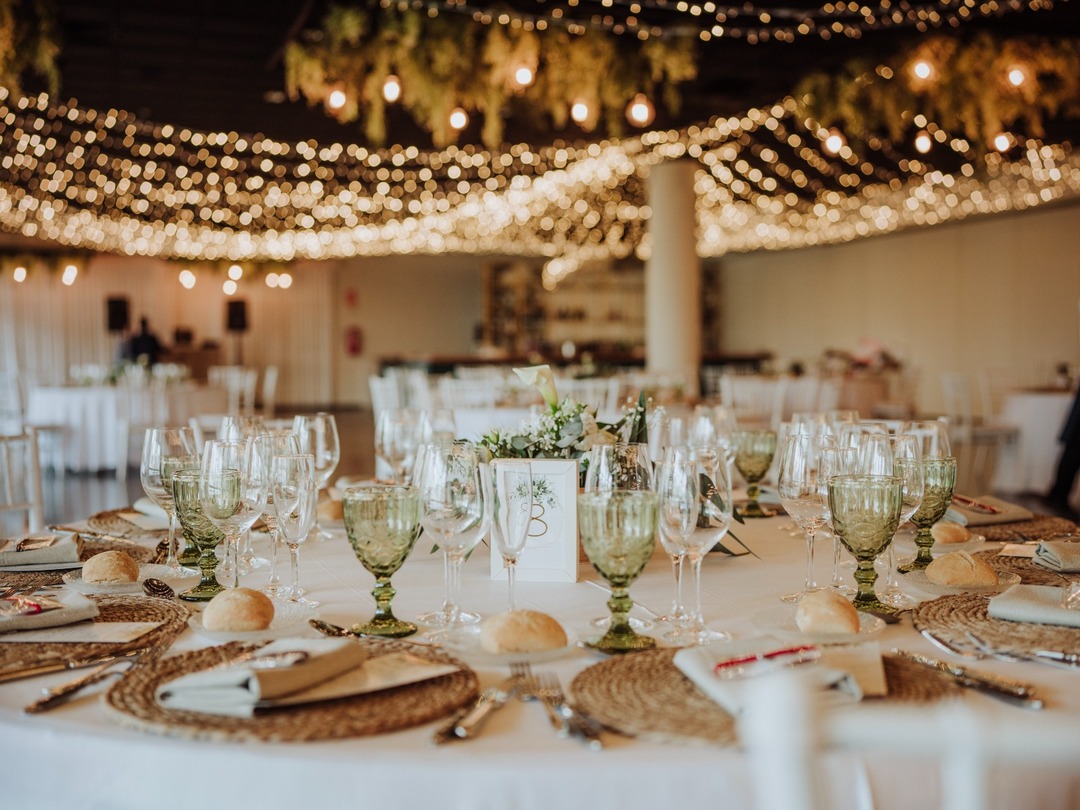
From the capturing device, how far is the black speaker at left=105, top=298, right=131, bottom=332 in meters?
17.0

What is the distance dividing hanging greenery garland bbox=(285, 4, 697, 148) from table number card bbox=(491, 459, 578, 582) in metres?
5.86

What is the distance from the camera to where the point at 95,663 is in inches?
50.1

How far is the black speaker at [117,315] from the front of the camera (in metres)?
17.0

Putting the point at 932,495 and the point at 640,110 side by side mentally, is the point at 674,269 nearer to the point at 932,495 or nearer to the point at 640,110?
the point at 640,110

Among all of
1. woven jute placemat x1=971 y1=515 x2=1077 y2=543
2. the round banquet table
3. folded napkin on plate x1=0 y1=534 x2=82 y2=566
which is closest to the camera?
the round banquet table

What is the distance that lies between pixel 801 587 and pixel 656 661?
563 millimetres

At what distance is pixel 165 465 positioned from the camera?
1.91 meters

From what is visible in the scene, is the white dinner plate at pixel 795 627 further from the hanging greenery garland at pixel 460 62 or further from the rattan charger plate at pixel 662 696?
the hanging greenery garland at pixel 460 62

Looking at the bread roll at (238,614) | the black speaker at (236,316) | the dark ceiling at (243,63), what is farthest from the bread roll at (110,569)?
the black speaker at (236,316)

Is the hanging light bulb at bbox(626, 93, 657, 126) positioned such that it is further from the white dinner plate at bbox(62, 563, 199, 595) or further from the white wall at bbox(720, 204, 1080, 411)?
the white wall at bbox(720, 204, 1080, 411)

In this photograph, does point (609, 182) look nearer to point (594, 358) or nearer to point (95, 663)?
point (594, 358)

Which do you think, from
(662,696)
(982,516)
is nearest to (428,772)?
(662,696)

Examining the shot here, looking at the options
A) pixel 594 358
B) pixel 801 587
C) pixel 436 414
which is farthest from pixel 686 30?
pixel 594 358

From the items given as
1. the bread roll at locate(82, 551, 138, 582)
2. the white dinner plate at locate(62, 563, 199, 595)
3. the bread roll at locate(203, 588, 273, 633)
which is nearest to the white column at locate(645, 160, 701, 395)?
the white dinner plate at locate(62, 563, 199, 595)
